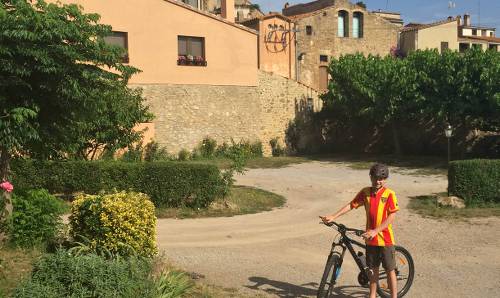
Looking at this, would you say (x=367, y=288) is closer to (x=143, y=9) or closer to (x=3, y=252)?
(x=3, y=252)

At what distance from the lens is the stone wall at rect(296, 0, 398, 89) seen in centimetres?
3519

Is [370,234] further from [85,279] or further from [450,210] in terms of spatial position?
[450,210]

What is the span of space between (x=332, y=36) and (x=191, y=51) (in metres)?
13.6

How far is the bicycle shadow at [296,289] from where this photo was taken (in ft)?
21.8

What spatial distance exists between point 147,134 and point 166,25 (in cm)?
511

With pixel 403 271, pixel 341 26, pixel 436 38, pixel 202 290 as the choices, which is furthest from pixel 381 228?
pixel 436 38

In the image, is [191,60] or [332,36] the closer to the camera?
[191,60]

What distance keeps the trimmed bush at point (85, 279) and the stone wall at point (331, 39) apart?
30.0 meters

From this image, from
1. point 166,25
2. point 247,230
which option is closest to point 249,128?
point 166,25

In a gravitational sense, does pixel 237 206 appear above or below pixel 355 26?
below

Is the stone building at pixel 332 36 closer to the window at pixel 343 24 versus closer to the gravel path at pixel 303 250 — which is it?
the window at pixel 343 24

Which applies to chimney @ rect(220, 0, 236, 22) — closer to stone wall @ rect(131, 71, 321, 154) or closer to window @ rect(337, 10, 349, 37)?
stone wall @ rect(131, 71, 321, 154)

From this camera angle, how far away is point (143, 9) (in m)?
24.4

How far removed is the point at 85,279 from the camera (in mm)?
5453
